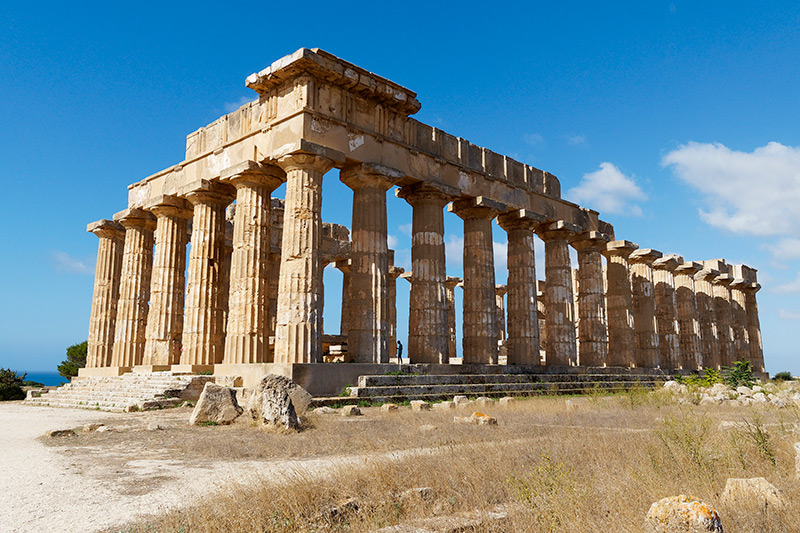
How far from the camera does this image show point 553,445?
795 centimetres

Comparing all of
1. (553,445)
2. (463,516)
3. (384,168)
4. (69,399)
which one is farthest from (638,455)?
(69,399)

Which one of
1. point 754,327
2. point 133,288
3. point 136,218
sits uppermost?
point 136,218

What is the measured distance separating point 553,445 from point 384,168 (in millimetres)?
12412

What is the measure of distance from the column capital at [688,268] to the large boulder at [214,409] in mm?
28864

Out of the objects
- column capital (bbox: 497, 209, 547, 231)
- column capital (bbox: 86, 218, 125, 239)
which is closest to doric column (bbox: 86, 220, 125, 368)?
column capital (bbox: 86, 218, 125, 239)

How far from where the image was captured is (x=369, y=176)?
18.8 metres

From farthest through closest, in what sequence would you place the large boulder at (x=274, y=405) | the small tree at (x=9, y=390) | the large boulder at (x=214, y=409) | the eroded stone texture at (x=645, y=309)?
the eroded stone texture at (x=645, y=309), the small tree at (x=9, y=390), the large boulder at (x=214, y=409), the large boulder at (x=274, y=405)

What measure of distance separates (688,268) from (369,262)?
23.4m

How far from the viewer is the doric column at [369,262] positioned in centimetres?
1819

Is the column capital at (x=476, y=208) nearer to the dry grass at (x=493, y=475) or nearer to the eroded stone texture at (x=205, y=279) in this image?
the eroded stone texture at (x=205, y=279)

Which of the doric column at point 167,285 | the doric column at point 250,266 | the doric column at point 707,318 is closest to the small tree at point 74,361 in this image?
the doric column at point 167,285

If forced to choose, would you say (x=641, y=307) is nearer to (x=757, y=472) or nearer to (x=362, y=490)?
(x=757, y=472)

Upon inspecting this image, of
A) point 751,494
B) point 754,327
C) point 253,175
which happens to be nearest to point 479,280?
point 253,175

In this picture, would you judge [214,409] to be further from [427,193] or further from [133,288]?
[133,288]
